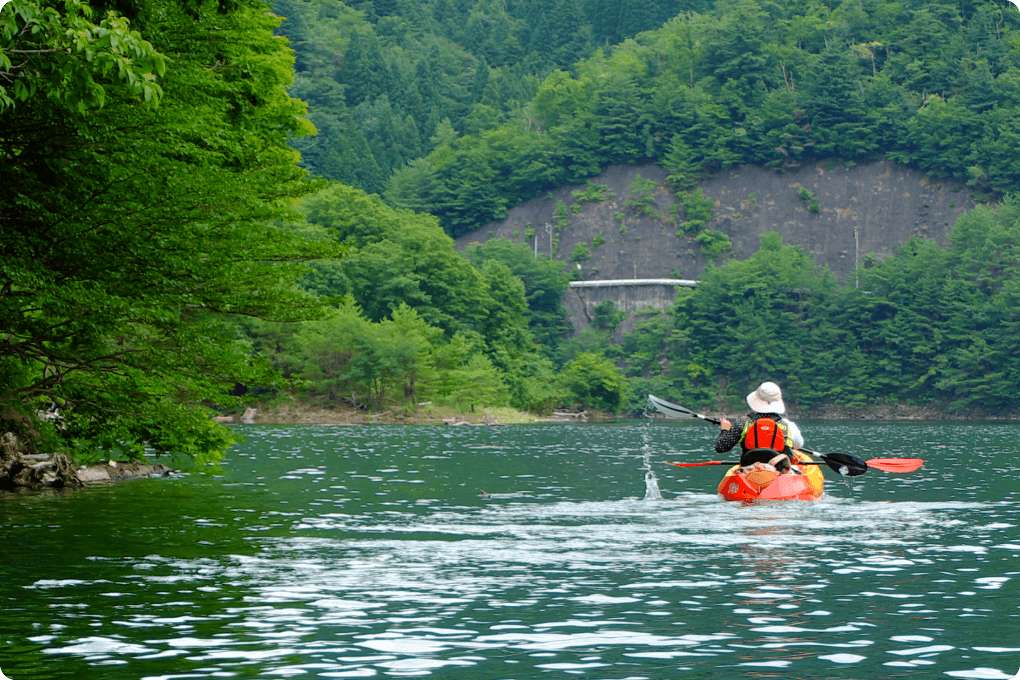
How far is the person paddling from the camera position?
23.6 m

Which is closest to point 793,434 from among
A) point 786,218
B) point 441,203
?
point 786,218

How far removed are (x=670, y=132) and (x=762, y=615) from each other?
120467mm

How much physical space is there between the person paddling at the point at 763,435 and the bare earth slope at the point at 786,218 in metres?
98.0

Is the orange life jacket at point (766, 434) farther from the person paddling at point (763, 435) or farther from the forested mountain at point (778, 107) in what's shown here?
the forested mountain at point (778, 107)

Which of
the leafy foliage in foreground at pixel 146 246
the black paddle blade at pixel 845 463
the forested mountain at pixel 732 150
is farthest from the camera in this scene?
the forested mountain at pixel 732 150

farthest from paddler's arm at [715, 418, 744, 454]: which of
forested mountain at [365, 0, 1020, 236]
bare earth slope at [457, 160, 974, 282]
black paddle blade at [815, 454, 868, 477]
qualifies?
forested mountain at [365, 0, 1020, 236]

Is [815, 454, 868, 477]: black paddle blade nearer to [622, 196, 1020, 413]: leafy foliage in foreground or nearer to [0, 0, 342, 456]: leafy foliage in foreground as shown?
[0, 0, 342, 456]: leafy foliage in foreground

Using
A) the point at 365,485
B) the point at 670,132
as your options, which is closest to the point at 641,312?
the point at 670,132

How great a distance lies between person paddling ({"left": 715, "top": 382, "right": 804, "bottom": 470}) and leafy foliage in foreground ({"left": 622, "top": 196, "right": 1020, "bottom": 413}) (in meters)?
79.3

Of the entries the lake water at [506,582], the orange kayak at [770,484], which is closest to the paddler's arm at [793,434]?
the orange kayak at [770,484]

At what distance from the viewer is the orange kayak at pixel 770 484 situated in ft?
76.9

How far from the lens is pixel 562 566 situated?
15984 millimetres

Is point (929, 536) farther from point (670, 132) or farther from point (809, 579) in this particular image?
point (670, 132)

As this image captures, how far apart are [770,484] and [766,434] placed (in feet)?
3.49
